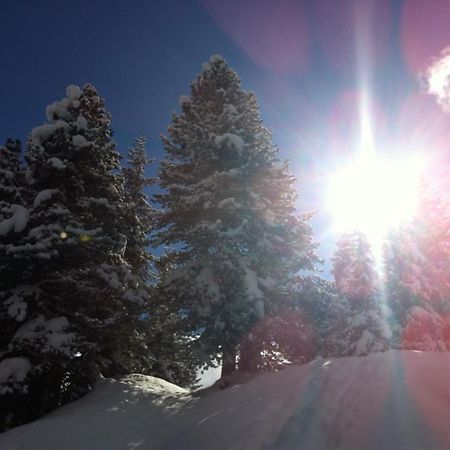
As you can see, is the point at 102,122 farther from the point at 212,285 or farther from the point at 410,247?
the point at 410,247

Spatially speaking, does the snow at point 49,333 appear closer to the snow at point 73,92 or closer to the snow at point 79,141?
the snow at point 79,141

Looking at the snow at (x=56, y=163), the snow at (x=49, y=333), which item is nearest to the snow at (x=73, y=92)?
the snow at (x=56, y=163)

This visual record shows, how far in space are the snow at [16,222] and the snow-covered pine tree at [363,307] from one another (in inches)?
684

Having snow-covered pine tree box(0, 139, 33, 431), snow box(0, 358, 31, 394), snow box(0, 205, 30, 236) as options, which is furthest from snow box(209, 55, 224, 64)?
snow box(0, 358, 31, 394)

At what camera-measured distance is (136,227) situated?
16609 mm

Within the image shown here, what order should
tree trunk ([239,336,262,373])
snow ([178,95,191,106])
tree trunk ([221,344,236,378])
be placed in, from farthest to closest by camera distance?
1. snow ([178,95,191,106])
2. tree trunk ([239,336,262,373])
3. tree trunk ([221,344,236,378])

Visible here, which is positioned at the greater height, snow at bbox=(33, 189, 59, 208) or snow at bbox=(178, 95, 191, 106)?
snow at bbox=(178, 95, 191, 106)

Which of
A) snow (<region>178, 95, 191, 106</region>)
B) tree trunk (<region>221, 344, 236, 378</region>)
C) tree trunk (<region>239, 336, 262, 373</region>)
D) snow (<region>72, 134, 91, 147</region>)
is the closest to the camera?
snow (<region>72, 134, 91, 147</region>)

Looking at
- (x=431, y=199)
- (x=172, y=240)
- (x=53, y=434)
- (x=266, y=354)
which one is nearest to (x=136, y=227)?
(x=172, y=240)

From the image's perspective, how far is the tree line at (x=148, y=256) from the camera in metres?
12.0

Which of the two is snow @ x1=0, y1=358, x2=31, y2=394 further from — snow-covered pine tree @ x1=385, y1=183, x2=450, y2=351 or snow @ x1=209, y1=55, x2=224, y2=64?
snow-covered pine tree @ x1=385, y1=183, x2=450, y2=351

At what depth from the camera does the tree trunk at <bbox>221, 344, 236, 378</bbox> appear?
14.2 meters

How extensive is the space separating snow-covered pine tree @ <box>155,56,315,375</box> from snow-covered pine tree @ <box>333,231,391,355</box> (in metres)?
8.40

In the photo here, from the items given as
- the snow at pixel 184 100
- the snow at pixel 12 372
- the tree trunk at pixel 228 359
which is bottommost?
the snow at pixel 12 372
